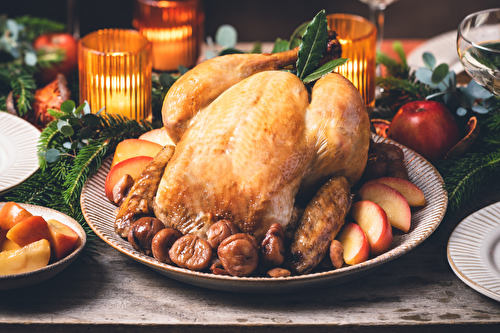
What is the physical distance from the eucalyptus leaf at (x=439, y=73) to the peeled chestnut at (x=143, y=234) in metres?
1.08

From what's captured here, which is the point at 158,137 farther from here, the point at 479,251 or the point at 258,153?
the point at 479,251

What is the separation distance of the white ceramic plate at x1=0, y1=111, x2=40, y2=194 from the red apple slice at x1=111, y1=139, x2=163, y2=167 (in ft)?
0.83

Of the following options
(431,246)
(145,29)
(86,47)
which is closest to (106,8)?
(145,29)

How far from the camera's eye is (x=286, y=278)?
100cm

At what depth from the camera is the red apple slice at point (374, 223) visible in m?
1.13

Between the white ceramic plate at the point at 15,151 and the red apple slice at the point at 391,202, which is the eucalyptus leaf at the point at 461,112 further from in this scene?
the white ceramic plate at the point at 15,151

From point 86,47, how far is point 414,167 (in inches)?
43.4

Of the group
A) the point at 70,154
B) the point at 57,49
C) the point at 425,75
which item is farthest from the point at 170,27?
the point at 425,75

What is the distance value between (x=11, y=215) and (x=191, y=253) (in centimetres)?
43

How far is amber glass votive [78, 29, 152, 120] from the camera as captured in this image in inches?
64.4

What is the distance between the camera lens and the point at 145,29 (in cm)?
244

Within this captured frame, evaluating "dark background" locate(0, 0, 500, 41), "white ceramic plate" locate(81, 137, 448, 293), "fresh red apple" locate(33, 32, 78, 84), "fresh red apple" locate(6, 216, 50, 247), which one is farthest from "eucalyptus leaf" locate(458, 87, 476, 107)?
"dark background" locate(0, 0, 500, 41)

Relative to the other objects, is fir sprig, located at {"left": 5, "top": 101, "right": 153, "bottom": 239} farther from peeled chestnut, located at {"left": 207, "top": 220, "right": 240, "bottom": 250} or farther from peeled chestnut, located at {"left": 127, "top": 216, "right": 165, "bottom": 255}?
peeled chestnut, located at {"left": 207, "top": 220, "right": 240, "bottom": 250}

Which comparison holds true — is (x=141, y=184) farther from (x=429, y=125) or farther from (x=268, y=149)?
(x=429, y=125)
